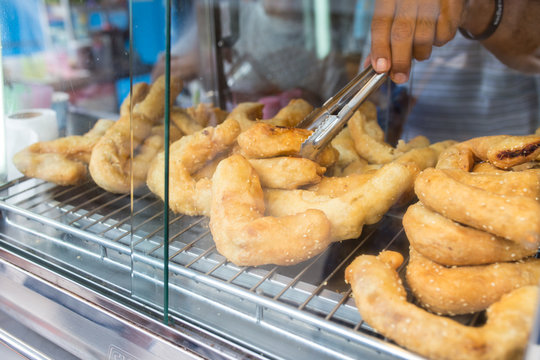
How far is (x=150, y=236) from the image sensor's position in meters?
1.21

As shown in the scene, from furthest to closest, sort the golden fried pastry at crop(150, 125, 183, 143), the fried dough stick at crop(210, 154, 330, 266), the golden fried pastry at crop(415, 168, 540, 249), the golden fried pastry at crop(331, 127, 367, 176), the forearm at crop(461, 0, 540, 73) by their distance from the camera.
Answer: the forearm at crop(461, 0, 540, 73) → the golden fried pastry at crop(331, 127, 367, 176) → the golden fried pastry at crop(150, 125, 183, 143) → the fried dough stick at crop(210, 154, 330, 266) → the golden fried pastry at crop(415, 168, 540, 249)

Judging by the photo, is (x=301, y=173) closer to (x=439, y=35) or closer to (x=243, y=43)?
(x=439, y=35)

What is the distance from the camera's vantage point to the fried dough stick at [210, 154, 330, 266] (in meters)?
1.09

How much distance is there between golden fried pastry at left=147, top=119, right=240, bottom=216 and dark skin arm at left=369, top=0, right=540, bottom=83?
0.53 meters

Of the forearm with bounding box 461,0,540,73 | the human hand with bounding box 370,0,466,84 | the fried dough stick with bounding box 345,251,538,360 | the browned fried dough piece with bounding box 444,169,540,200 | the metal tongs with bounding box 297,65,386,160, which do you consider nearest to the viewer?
the fried dough stick with bounding box 345,251,538,360

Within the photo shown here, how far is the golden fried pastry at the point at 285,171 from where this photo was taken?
129cm

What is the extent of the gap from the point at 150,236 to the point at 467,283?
2.55 ft

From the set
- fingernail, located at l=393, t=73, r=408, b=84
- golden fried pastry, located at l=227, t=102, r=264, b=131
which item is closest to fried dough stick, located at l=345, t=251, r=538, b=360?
golden fried pastry, located at l=227, t=102, r=264, b=131

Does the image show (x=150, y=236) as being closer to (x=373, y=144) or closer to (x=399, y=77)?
(x=373, y=144)

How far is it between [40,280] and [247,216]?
0.72 m

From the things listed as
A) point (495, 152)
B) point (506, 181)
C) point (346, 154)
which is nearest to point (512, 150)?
point (495, 152)

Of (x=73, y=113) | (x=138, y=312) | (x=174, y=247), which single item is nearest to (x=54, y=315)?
(x=138, y=312)

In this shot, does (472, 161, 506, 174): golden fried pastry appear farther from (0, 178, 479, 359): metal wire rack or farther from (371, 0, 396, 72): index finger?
(371, 0, 396, 72): index finger

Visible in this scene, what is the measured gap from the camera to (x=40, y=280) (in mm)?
1366
